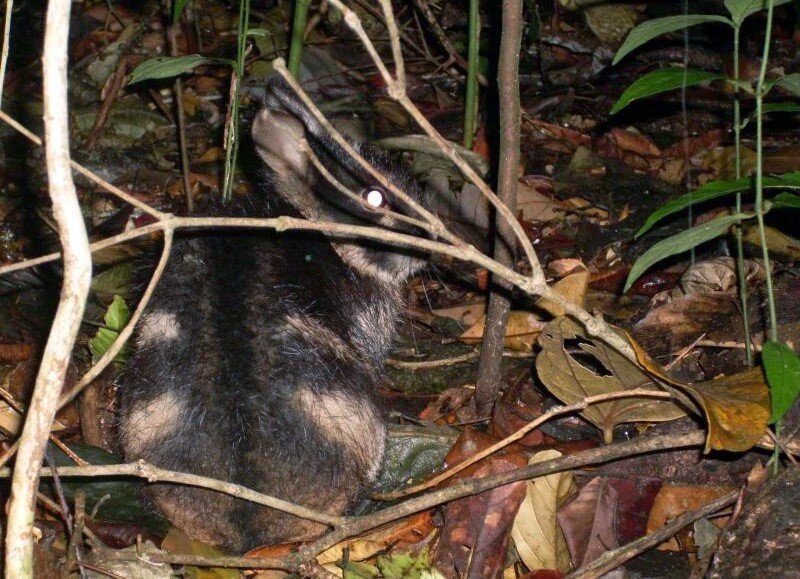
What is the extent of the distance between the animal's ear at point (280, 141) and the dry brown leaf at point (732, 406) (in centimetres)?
199

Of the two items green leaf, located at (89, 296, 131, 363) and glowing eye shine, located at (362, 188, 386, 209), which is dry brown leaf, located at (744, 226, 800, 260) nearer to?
glowing eye shine, located at (362, 188, 386, 209)

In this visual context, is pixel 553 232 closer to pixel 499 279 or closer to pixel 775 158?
pixel 775 158

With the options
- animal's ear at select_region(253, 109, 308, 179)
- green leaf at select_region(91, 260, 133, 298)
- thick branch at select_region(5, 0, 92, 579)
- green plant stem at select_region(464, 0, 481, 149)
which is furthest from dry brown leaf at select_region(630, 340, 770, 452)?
green leaf at select_region(91, 260, 133, 298)

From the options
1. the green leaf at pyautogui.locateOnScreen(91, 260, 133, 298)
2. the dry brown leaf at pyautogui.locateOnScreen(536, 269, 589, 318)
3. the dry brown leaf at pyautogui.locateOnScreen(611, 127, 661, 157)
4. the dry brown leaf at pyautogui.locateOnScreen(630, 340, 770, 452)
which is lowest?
the green leaf at pyautogui.locateOnScreen(91, 260, 133, 298)

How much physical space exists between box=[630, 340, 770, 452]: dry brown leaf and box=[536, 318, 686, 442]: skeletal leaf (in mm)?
326

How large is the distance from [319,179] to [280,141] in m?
0.26

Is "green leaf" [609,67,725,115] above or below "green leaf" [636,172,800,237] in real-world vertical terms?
above

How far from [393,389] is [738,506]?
2.01 meters

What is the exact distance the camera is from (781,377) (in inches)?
110

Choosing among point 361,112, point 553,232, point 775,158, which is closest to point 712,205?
point 775,158

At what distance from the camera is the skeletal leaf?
3738 millimetres

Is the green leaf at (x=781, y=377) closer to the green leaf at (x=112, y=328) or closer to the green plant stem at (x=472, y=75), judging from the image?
the green plant stem at (x=472, y=75)

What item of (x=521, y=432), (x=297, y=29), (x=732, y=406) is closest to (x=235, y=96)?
(x=297, y=29)

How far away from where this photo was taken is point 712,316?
4.37 metres
